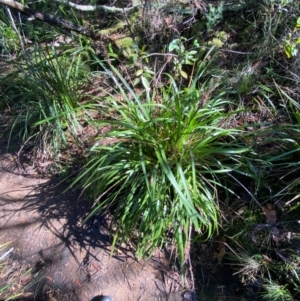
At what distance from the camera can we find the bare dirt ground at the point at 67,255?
79.8 inches

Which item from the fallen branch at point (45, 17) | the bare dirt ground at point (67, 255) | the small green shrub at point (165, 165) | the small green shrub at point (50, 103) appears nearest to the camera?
the small green shrub at point (165, 165)

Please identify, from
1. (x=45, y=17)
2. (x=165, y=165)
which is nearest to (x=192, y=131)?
(x=165, y=165)

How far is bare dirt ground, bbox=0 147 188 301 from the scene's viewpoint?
2027mm

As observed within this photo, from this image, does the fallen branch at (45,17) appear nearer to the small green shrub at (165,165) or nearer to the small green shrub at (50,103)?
the small green shrub at (50,103)

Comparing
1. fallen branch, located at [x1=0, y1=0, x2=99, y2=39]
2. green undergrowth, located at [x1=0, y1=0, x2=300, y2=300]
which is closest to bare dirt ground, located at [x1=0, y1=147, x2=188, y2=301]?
green undergrowth, located at [x1=0, y1=0, x2=300, y2=300]

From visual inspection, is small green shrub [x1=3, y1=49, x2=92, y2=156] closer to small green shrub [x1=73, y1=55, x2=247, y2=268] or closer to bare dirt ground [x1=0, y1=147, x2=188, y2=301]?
bare dirt ground [x1=0, y1=147, x2=188, y2=301]

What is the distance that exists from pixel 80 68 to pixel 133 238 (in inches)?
58.5

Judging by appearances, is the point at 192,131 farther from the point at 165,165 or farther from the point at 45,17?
the point at 45,17

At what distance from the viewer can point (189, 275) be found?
2.04 meters

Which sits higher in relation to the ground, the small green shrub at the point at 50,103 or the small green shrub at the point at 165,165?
the small green shrub at the point at 50,103

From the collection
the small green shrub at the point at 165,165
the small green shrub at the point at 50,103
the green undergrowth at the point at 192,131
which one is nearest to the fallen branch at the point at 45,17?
the green undergrowth at the point at 192,131

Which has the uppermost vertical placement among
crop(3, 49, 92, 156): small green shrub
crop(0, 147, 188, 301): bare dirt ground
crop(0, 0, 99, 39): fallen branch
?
crop(0, 0, 99, 39): fallen branch

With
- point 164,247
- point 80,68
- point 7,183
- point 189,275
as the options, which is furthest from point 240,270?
point 80,68

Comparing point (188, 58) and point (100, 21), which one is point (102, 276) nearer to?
point (188, 58)
